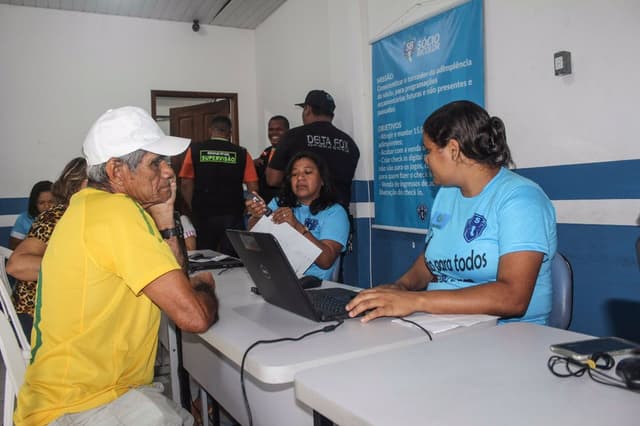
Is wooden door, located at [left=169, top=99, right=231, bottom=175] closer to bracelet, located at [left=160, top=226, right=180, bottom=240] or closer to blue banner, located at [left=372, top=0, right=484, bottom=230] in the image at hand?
blue banner, located at [left=372, top=0, right=484, bottom=230]

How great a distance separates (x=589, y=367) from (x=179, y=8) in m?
5.38

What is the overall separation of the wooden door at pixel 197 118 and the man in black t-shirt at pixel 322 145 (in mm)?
2552

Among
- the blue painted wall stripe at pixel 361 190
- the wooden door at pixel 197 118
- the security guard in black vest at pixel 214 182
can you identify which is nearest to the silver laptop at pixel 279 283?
the blue painted wall stripe at pixel 361 190

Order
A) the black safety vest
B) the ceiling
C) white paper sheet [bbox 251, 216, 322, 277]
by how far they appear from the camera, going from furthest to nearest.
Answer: the ceiling, the black safety vest, white paper sheet [bbox 251, 216, 322, 277]

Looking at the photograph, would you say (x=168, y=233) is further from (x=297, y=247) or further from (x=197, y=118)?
(x=197, y=118)

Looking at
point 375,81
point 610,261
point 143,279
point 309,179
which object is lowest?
point 610,261

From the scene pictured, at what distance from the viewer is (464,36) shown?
117 inches

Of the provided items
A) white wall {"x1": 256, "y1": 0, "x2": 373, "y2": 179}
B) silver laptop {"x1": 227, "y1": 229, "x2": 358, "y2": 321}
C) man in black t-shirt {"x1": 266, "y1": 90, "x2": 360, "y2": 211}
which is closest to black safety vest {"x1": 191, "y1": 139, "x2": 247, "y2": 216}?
man in black t-shirt {"x1": 266, "y1": 90, "x2": 360, "y2": 211}

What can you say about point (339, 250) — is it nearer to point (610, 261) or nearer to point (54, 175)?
point (610, 261)

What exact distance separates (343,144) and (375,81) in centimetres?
57

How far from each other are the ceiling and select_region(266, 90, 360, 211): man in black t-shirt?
6.67 ft

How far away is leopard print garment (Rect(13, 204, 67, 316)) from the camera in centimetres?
218

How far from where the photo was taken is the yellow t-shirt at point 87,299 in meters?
1.19

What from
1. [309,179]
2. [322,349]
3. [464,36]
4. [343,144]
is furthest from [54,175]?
[322,349]
